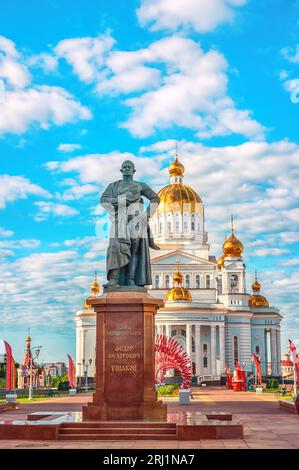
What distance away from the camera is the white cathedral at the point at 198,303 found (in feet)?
250

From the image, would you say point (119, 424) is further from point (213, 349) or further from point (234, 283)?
point (234, 283)

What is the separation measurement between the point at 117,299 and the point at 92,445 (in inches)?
153

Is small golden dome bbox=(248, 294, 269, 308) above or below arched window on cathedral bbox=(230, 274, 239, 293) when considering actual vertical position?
below

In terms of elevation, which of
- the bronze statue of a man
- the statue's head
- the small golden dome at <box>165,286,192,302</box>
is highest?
the small golden dome at <box>165,286,192,302</box>

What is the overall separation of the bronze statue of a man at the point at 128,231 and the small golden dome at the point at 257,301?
230ft

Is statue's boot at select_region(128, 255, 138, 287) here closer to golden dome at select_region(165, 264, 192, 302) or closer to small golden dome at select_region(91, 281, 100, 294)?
golden dome at select_region(165, 264, 192, 302)

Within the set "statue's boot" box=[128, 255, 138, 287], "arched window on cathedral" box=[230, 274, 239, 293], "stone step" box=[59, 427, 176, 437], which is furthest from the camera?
"arched window on cathedral" box=[230, 274, 239, 293]

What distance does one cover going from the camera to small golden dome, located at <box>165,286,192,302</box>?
250 feet

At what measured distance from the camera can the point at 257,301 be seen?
87562mm

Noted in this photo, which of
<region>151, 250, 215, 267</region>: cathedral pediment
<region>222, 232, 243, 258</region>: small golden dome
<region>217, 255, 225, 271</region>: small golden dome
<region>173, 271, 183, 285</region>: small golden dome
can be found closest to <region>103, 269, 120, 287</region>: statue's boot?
<region>173, 271, 183, 285</region>: small golden dome

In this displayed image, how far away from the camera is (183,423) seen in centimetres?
1538

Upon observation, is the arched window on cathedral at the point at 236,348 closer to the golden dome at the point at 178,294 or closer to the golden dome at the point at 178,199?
the golden dome at the point at 178,294

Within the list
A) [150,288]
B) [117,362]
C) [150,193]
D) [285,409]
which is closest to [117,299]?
[117,362]
